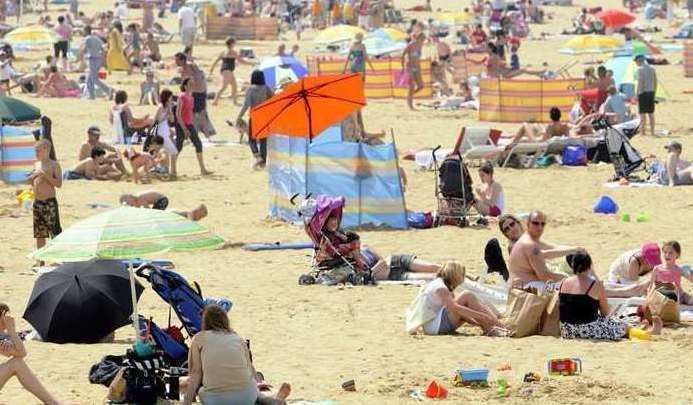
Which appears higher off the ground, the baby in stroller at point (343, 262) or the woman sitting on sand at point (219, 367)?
the woman sitting on sand at point (219, 367)

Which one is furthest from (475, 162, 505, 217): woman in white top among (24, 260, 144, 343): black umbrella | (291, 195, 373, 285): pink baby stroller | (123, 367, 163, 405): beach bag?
(123, 367, 163, 405): beach bag

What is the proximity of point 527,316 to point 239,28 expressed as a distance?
31.8 meters

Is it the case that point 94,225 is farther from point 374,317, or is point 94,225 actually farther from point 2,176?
point 2,176

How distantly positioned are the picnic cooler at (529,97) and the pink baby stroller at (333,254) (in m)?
11.3

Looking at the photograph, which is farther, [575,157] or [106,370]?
[575,157]

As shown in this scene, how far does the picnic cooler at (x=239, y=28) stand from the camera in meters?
41.7

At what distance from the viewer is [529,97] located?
23797 millimetres

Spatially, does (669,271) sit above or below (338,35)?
above

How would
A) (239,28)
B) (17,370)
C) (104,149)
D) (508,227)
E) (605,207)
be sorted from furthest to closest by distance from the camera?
1. (239,28)
2. (104,149)
3. (605,207)
4. (508,227)
5. (17,370)

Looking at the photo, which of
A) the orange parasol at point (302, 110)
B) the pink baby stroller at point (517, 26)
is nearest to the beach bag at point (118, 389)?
the orange parasol at point (302, 110)

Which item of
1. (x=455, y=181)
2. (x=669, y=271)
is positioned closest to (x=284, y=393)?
(x=669, y=271)

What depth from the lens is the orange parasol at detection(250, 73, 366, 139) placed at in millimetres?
15289

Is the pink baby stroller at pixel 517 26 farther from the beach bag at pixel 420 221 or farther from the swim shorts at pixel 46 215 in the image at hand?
the swim shorts at pixel 46 215

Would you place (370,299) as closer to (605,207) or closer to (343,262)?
(343,262)
